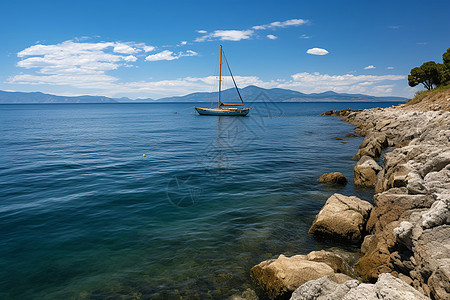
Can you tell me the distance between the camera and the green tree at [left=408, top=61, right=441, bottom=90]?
63594 millimetres

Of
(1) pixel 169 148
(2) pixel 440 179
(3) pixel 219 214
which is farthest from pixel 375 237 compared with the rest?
(1) pixel 169 148

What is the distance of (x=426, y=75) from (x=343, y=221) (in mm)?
73315

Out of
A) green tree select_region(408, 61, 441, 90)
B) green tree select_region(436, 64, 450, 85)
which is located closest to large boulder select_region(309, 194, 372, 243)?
green tree select_region(436, 64, 450, 85)

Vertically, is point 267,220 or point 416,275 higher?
point 416,275

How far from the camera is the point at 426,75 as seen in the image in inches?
2549

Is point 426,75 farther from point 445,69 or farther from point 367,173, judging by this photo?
point 367,173

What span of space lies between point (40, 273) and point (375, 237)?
11.4m

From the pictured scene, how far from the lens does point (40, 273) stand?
9016 millimetres

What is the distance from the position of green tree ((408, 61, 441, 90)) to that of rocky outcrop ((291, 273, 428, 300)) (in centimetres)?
7695

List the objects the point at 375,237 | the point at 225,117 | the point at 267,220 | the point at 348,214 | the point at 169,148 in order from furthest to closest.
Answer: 1. the point at 225,117
2. the point at 169,148
3. the point at 267,220
4. the point at 348,214
5. the point at 375,237

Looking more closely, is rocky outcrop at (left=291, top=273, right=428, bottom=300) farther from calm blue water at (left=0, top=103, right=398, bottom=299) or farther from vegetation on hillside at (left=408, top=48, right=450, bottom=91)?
vegetation on hillside at (left=408, top=48, right=450, bottom=91)

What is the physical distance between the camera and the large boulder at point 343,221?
33.7 feet

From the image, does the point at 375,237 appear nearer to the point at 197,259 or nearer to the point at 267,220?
the point at 267,220

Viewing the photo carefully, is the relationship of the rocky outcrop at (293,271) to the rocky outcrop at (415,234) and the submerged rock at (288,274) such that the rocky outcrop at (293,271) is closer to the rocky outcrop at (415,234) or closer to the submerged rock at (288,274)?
the submerged rock at (288,274)
